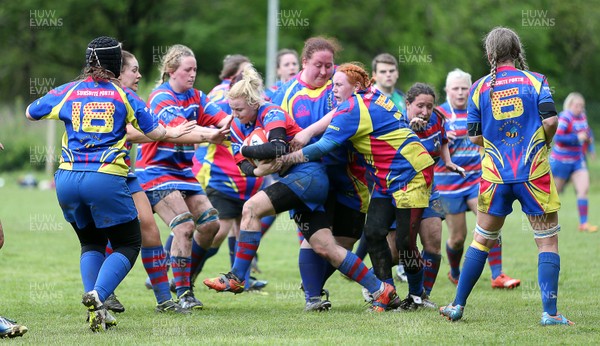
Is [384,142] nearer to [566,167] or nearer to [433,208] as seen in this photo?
[433,208]

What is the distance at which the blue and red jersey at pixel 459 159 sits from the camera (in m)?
9.12

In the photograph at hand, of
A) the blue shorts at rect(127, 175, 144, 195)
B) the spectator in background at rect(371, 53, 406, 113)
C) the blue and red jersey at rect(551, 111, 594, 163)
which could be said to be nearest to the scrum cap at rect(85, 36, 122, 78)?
the blue shorts at rect(127, 175, 144, 195)

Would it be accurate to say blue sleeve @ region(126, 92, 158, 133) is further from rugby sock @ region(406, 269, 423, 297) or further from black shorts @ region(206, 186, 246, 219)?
black shorts @ region(206, 186, 246, 219)

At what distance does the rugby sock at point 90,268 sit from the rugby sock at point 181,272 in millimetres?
1127

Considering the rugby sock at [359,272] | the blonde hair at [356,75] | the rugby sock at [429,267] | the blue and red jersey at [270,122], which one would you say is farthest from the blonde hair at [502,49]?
the rugby sock at [429,267]

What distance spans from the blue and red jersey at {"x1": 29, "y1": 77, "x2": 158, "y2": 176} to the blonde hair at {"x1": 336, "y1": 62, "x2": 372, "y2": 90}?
175 cm

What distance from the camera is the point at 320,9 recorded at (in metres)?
31.5

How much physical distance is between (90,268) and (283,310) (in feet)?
5.64

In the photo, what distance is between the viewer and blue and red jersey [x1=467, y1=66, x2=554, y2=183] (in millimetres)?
6098

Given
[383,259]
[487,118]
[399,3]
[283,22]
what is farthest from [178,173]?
[399,3]

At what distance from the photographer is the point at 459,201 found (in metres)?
9.15

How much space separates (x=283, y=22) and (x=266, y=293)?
22359 millimetres

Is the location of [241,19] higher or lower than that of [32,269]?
higher

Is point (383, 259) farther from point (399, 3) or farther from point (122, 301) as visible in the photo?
point (399, 3)
